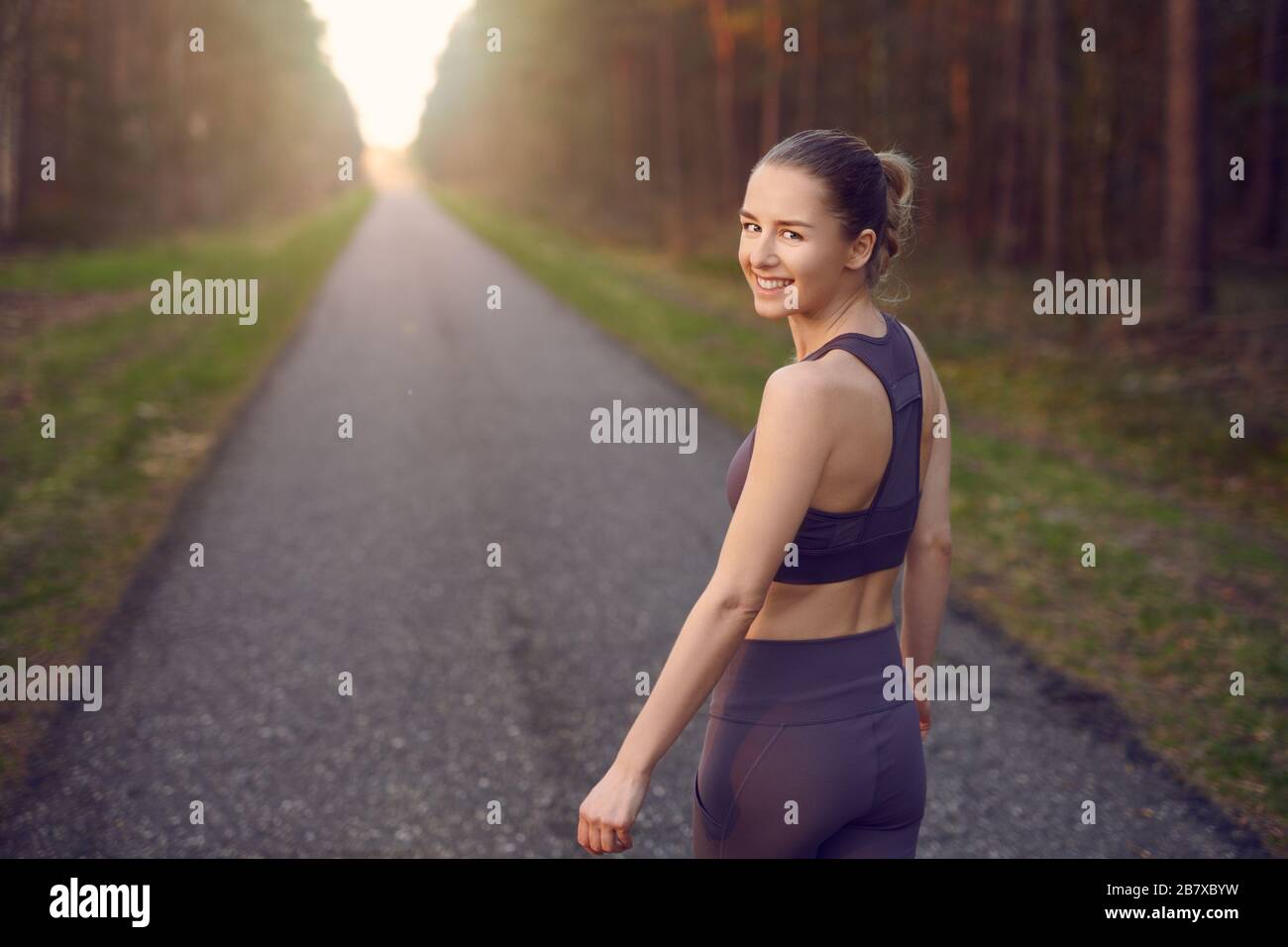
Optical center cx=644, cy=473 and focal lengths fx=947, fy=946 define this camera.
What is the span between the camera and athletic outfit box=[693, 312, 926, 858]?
188cm

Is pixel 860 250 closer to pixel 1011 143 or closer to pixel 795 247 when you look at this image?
pixel 795 247

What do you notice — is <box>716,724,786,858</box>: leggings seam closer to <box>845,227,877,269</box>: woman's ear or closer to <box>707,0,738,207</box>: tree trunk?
<box>845,227,877,269</box>: woman's ear

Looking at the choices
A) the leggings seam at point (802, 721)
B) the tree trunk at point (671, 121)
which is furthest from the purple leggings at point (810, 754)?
the tree trunk at point (671, 121)

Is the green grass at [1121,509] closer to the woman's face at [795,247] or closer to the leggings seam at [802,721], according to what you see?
the woman's face at [795,247]

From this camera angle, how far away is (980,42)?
25.1 metres

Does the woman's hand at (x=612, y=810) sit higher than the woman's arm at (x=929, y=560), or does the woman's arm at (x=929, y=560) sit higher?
the woman's arm at (x=929, y=560)

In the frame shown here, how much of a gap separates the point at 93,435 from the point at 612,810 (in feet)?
32.2

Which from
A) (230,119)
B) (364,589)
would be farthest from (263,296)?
(230,119)

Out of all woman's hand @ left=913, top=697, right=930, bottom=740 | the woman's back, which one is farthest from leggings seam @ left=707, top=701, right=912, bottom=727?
woman's hand @ left=913, top=697, right=930, bottom=740

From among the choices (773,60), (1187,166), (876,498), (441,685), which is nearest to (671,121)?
(773,60)

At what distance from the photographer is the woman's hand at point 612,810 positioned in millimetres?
1777
